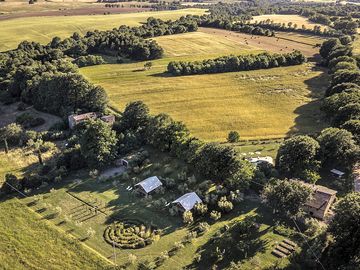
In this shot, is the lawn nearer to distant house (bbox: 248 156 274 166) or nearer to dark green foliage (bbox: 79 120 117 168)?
dark green foliage (bbox: 79 120 117 168)

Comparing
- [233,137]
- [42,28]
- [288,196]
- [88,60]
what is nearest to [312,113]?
[233,137]

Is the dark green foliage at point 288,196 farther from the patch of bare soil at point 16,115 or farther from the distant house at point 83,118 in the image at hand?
the patch of bare soil at point 16,115

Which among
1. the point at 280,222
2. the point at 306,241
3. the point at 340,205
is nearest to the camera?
the point at 340,205

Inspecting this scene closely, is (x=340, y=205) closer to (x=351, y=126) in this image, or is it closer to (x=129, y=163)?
(x=351, y=126)

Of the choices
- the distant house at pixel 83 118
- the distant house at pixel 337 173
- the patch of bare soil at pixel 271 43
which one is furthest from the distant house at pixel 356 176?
the patch of bare soil at pixel 271 43

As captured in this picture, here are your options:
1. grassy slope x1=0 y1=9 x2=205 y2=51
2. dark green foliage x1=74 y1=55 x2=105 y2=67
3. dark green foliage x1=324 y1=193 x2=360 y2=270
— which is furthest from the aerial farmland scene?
grassy slope x1=0 y1=9 x2=205 y2=51

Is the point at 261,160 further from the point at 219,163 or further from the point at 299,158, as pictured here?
the point at 219,163

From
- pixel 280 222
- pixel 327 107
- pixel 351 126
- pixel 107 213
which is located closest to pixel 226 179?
pixel 280 222
